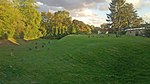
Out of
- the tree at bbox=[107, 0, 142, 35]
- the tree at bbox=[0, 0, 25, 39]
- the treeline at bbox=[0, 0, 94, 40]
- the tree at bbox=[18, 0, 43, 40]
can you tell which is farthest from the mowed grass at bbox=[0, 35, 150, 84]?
the tree at bbox=[107, 0, 142, 35]

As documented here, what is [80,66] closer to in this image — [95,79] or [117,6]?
[95,79]

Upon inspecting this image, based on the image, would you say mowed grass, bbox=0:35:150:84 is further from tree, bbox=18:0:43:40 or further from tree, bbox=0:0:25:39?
tree, bbox=18:0:43:40

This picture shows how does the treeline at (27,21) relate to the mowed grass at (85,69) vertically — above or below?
above

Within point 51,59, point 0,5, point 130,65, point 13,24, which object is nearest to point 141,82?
point 130,65

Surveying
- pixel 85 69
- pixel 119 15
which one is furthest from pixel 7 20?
pixel 119 15

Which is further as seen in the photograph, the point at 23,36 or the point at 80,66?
the point at 23,36

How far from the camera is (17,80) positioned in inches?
477

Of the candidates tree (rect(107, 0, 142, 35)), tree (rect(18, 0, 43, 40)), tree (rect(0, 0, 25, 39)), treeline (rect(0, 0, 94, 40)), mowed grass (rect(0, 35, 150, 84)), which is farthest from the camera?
tree (rect(107, 0, 142, 35))

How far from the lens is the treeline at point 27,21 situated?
43.3 meters

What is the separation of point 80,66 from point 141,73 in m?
3.83

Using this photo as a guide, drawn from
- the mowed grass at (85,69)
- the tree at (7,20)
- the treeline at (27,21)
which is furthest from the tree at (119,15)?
the mowed grass at (85,69)

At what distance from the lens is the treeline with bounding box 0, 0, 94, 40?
43.3 metres

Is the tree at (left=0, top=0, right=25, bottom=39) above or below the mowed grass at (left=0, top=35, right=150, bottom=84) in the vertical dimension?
above

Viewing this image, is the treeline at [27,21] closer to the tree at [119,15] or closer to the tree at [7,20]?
the tree at [7,20]
